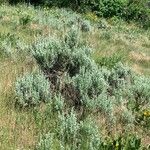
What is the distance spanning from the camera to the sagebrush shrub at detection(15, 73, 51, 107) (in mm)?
6227

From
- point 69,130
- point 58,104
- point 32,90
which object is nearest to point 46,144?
point 69,130

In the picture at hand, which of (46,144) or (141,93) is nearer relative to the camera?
(46,144)

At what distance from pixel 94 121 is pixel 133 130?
628mm

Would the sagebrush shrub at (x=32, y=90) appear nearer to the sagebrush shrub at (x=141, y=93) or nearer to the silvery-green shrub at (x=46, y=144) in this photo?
the silvery-green shrub at (x=46, y=144)

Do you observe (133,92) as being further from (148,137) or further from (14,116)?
(14,116)

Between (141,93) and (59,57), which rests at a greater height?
(59,57)

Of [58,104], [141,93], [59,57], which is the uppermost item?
[59,57]

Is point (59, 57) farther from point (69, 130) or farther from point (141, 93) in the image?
point (69, 130)

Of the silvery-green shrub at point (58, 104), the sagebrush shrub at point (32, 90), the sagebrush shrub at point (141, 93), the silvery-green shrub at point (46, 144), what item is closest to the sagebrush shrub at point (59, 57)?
the sagebrush shrub at point (32, 90)

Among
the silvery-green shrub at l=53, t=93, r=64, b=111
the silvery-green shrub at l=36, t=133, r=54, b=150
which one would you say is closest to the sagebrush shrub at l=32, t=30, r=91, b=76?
the silvery-green shrub at l=53, t=93, r=64, b=111

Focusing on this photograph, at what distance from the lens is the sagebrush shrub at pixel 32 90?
6227 millimetres

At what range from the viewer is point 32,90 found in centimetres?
638

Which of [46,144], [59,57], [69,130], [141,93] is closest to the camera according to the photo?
[46,144]

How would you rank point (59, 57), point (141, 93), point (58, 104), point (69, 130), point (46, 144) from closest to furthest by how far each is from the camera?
point (46, 144) < point (69, 130) < point (58, 104) < point (141, 93) < point (59, 57)
